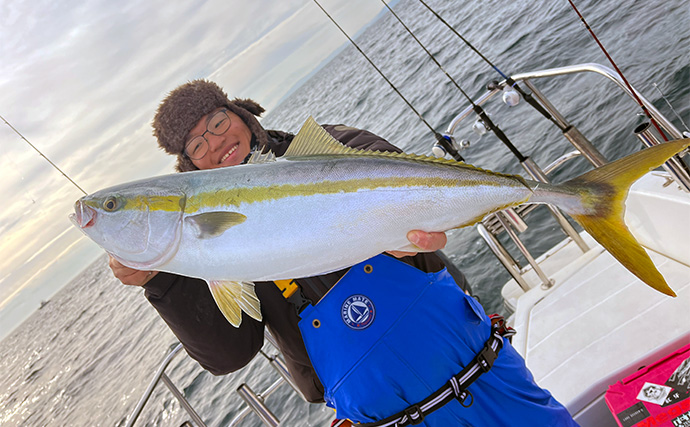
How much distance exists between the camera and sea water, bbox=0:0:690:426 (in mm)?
7117

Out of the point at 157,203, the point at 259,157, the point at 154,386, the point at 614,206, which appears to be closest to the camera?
the point at 614,206

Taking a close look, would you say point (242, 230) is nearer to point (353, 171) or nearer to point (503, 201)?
point (353, 171)

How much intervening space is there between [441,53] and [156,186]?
19309mm

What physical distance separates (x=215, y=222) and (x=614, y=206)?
177cm

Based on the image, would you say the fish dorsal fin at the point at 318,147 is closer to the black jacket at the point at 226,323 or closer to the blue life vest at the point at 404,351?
the black jacket at the point at 226,323

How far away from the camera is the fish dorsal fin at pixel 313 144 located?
6.89 feet

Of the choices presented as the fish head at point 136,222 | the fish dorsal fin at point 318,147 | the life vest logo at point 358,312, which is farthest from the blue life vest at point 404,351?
the fish head at point 136,222

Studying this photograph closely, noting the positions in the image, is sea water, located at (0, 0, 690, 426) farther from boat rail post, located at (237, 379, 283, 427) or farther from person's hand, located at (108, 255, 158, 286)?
person's hand, located at (108, 255, 158, 286)

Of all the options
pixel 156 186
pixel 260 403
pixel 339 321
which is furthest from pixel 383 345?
pixel 260 403

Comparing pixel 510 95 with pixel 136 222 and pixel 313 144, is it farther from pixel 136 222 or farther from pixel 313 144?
pixel 136 222

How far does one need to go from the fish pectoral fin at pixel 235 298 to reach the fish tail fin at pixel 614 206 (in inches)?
58.5

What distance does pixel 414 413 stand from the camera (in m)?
2.22

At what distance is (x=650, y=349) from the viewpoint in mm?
2928

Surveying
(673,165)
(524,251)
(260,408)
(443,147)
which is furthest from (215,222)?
(524,251)
